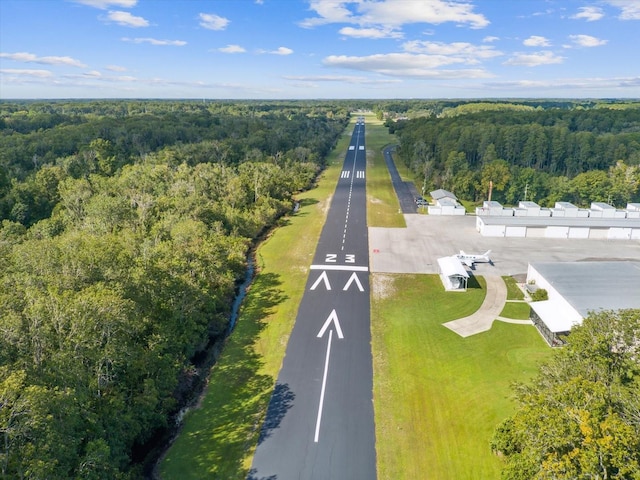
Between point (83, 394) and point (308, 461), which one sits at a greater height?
point (83, 394)

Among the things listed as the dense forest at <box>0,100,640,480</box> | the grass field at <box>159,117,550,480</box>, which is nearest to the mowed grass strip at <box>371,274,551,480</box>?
the grass field at <box>159,117,550,480</box>

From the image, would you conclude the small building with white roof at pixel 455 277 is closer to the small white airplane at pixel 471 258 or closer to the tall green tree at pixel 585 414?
the small white airplane at pixel 471 258

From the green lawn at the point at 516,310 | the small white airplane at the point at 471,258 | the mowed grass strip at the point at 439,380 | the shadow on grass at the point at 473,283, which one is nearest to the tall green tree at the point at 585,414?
the mowed grass strip at the point at 439,380

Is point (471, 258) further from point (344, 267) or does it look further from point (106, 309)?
point (106, 309)

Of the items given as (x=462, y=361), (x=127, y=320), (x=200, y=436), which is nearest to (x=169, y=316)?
(x=127, y=320)

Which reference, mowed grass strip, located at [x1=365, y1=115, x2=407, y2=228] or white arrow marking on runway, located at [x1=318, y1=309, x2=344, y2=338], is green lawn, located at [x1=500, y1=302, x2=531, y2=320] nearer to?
white arrow marking on runway, located at [x1=318, y1=309, x2=344, y2=338]

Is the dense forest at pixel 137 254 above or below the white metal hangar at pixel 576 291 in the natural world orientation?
above

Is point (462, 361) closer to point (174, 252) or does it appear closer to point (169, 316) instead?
point (169, 316)
